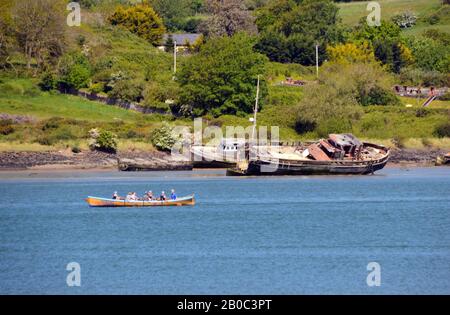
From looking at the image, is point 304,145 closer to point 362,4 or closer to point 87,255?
point 87,255

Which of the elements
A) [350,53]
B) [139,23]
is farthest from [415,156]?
[139,23]

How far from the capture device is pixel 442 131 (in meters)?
95.6

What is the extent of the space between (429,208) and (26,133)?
37562mm

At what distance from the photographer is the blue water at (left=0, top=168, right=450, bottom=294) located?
41906mm

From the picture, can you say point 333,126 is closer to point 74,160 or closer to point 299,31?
point 74,160

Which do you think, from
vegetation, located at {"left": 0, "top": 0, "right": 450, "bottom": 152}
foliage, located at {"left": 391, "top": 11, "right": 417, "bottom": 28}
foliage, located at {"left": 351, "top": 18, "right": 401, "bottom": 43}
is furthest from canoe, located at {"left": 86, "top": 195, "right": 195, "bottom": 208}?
foliage, located at {"left": 391, "top": 11, "right": 417, "bottom": 28}

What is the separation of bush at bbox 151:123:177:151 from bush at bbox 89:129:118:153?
3826mm

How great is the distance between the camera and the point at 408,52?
417 feet

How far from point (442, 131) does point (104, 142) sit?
30.5 metres

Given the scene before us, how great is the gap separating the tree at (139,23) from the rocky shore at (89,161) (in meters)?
46.8

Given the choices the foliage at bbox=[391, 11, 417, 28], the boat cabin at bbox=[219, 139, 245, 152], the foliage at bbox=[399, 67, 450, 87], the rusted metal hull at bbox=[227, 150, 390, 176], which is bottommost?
the rusted metal hull at bbox=[227, 150, 390, 176]

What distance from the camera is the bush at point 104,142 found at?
8556 centimetres

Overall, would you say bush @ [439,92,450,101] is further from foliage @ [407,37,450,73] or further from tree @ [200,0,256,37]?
tree @ [200,0,256,37]
